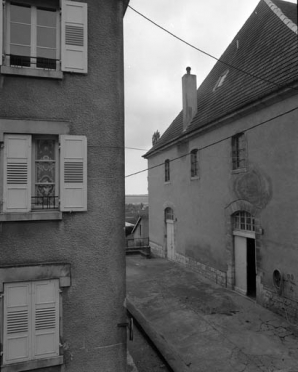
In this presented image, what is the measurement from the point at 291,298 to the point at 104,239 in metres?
6.46

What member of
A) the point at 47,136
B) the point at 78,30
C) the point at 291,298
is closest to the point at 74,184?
the point at 47,136

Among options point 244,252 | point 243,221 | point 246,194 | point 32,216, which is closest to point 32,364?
point 32,216

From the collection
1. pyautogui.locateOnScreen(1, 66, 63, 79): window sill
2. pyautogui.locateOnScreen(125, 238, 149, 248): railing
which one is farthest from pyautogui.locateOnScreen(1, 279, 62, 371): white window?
pyautogui.locateOnScreen(125, 238, 149, 248): railing

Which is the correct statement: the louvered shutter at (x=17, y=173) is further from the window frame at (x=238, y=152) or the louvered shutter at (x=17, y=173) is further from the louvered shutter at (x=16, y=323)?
the window frame at (x=238, y=152)

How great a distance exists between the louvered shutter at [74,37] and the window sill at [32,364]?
5.35 meters

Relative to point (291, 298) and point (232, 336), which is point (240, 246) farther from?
point (232, 336)

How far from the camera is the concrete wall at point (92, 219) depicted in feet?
18.5

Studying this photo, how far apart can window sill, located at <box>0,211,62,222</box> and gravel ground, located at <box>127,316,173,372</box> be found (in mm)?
4343

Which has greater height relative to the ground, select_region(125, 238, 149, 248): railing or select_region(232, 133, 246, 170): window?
select_region(232, 133, 246, 170): window

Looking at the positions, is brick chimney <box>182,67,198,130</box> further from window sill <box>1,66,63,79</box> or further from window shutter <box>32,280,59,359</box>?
window shutter <box>32,280,59,359</box>

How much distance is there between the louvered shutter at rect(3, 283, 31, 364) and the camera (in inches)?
209

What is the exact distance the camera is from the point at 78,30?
5.93m

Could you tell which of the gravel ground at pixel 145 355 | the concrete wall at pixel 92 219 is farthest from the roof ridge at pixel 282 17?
the gravel ground at pixel 145 355

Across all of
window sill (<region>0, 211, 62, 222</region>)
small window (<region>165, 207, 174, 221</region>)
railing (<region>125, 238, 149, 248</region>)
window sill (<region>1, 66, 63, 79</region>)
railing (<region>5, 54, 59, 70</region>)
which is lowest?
railing (<region>125, 238, 149, 248</region>)
